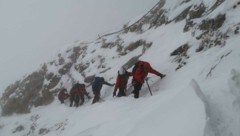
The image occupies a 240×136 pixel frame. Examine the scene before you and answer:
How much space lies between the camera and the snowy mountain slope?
5238 millimetres

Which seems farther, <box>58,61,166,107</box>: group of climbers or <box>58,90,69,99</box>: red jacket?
<box>58,90,69,99</box>: red jacket

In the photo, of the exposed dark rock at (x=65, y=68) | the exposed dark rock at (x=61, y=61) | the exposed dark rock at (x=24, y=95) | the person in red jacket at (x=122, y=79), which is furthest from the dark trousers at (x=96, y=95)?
the exposed dark rock at (x=61, y=61)

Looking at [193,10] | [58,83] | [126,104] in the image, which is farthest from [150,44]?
[58,83]

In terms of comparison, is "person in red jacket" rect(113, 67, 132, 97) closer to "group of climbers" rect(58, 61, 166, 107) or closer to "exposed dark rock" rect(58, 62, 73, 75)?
"group of climbers" rect(58, 61, 166, 107)

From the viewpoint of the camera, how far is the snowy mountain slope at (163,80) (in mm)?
5238

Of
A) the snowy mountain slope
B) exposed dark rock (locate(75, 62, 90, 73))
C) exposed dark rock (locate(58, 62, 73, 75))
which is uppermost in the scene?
exposed dark rock (locate(58, 62, 73, 75))

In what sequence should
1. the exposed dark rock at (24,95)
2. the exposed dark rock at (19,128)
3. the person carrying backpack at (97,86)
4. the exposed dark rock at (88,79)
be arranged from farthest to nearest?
the exposed dark rock at (24,95)
the exposed dark rock at (19,128)
the exposed dark rock at (88,79)
the person carrying backpack at (97,86)

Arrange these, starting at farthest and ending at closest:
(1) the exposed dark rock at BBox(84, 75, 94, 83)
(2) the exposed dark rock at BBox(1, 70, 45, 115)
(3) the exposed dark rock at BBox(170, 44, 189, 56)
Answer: (2) the exposed dark rock at BBox(1, 70, 45, 115) → (1) the exposed dark rock at BBox(84, 75, 94, 83) → (3) the exposed dark rock at BBox(170, 44, 189, 56)

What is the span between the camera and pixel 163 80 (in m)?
12.1

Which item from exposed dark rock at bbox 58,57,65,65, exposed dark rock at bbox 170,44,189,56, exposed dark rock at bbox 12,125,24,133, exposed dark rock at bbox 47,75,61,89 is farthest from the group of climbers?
exposed dark rock at bbox 58,57,65,65

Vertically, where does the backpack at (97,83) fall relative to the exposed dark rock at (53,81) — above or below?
below

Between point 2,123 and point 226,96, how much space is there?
22.0 metres

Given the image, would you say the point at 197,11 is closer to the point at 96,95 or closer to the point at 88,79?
the point at 96,95

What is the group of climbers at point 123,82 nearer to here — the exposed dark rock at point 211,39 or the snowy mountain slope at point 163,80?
the snowy mountain slope at point 163,80
